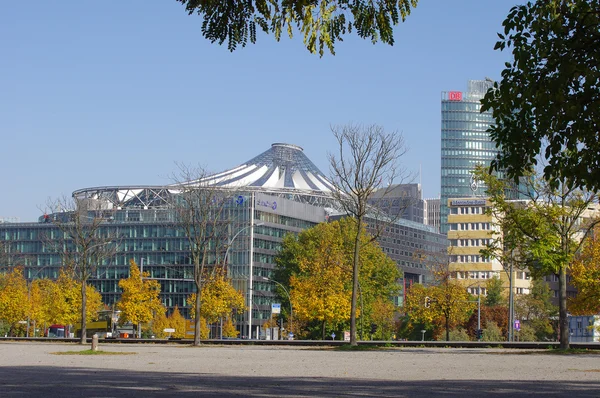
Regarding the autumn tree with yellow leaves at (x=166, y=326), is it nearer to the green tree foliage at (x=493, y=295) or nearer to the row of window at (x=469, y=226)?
the green tree foliage at (x=493, y=295)

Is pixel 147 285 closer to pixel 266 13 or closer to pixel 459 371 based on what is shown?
pixel 459 371

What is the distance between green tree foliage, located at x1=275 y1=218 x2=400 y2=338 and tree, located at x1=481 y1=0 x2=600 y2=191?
50.4 m

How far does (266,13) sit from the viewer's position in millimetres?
11227

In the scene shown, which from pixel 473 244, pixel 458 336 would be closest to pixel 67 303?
pixel 458 336

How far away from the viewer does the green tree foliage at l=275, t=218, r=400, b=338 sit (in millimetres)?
76500

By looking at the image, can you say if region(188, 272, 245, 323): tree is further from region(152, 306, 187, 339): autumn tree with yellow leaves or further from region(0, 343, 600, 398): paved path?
region(0, 343, 600, 398): paved path

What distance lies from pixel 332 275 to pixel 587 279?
30304mm

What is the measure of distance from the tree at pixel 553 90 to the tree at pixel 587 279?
3597cm

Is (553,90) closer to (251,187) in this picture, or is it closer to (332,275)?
(332,275)

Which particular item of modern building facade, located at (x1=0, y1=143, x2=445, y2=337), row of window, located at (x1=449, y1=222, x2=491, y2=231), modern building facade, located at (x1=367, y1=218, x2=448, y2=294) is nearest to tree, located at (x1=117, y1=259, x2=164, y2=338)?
modern building facade, located at (x1=0, y1=143, x2=445, y2=337)

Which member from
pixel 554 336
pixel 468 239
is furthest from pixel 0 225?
pixel 554 336

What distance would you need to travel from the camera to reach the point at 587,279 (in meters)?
49.8

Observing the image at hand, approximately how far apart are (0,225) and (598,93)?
164m

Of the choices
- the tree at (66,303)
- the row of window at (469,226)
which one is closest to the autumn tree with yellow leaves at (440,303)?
the tree at (66,303)
